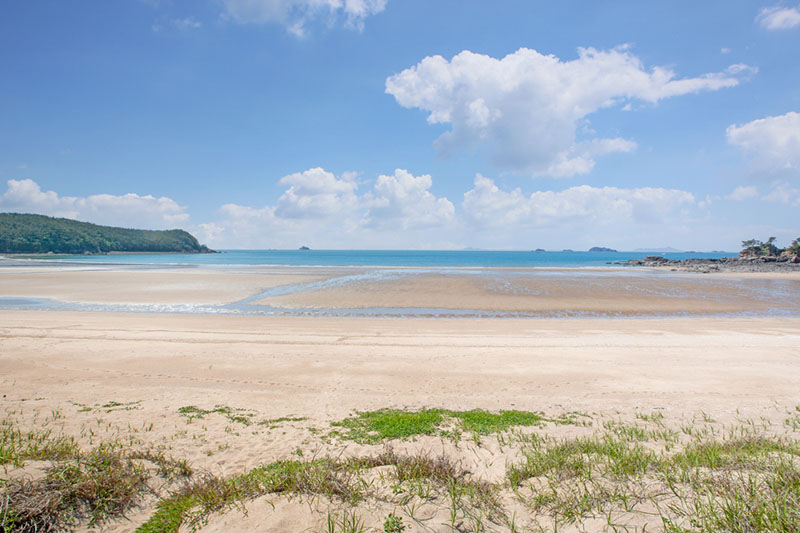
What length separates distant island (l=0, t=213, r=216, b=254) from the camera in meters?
130

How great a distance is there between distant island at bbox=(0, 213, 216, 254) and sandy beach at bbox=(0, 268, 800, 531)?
15255 centimetres

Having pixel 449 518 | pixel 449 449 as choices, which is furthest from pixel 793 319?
pixel 449 518

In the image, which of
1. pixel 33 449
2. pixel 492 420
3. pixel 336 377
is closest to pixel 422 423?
pixel 492 420

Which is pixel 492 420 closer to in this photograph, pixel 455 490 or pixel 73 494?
pixel 455 490

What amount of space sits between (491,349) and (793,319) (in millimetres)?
21551

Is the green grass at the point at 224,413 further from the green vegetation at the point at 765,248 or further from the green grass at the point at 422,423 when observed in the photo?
the green vegetation at the point at 765,248

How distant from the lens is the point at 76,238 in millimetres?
141250

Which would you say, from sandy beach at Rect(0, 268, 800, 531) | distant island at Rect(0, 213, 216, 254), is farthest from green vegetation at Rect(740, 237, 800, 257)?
distant island at Rect(0, 213, 216, 254)

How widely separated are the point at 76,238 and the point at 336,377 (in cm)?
18060

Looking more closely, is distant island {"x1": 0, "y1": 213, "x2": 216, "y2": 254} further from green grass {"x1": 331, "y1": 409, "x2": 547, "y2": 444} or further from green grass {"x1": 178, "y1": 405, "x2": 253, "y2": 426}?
green grass {"x1": 331, "y1": 409, "x2": 547, "y2": 444}

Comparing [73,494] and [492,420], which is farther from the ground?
[73,494]

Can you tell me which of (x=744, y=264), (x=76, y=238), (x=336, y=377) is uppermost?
(x=76, y=238)

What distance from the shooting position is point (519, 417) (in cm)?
788

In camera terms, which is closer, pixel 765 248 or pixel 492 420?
pixel 492 420
